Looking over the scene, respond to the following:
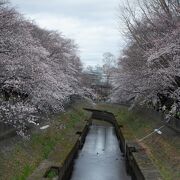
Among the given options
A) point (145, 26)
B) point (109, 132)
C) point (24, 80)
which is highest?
point (145, 26)

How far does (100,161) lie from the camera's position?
26125 mm

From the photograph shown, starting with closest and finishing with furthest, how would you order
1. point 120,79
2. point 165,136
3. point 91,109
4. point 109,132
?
point 165,136, point 120,79, point 109,132, point 91,109

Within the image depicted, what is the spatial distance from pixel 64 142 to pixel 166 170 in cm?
968

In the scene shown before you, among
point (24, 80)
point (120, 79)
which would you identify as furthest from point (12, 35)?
point (120, 79)

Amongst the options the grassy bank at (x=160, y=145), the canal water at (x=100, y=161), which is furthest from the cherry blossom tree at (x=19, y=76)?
the grassy bank at (x=160, y=145)

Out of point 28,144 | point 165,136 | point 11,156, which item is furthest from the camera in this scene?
point 165,136

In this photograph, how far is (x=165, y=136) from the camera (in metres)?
25.1

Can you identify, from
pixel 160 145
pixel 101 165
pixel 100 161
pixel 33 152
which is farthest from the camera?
pixel 100 161

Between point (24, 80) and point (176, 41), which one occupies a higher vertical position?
point (176, 41)

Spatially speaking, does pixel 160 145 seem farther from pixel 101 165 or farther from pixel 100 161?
pixel 100 161

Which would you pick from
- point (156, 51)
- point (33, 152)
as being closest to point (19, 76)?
point (33, 152)

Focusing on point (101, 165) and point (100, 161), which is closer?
point (101, 165)

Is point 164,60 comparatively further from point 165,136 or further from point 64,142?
point 64,142

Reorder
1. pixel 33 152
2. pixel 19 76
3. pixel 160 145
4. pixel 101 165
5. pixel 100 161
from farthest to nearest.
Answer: pixel 100 161 < pixel 101 165 < pixel 160 145 < pixel 33 152 < pixel 19 76
